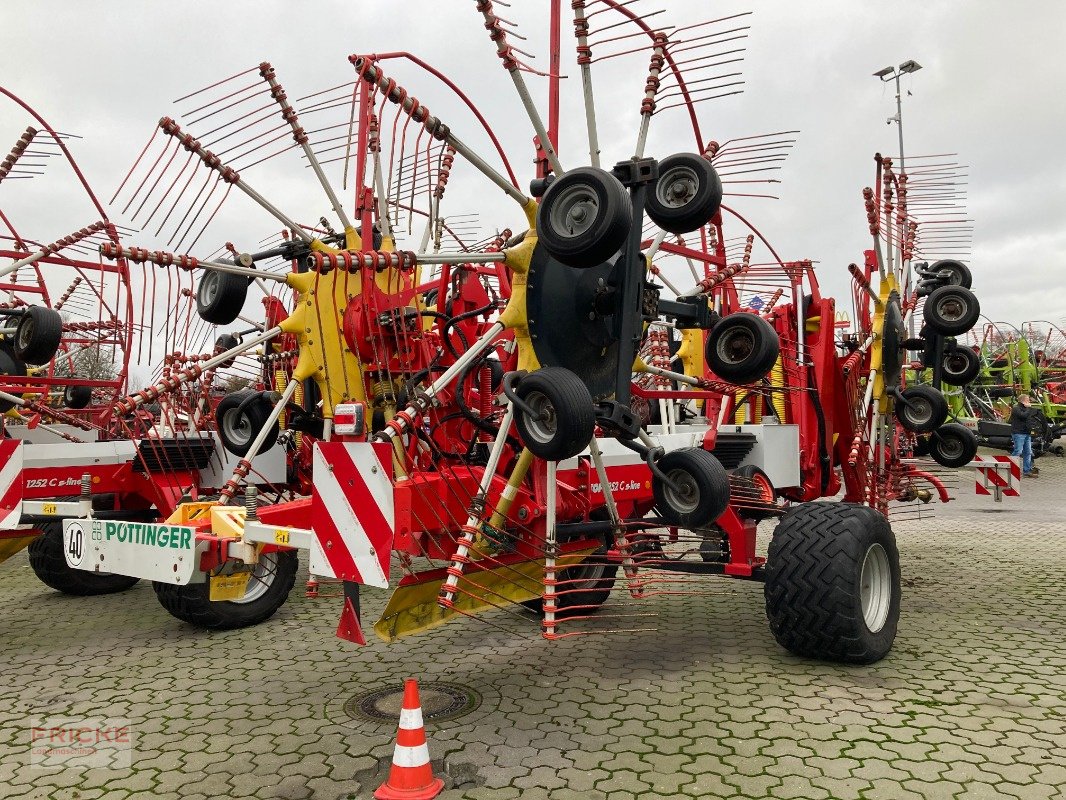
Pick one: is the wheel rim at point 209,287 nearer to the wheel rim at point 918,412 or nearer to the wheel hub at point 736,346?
the wheel hub at point 736,346

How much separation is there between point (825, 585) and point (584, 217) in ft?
7.48

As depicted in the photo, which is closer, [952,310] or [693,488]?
[693,488]

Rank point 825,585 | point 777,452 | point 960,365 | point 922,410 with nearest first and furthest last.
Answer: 1. point 825,585
2. point 777,452
3. point 922,410
4. point 960,365

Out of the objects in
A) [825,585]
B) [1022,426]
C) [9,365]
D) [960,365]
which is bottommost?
[825,585]

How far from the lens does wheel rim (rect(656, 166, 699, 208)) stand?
3.75m

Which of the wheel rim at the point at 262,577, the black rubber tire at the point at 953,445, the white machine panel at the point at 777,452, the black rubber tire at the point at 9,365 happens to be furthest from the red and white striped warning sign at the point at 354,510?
the black rubber tire at the point at 953,445

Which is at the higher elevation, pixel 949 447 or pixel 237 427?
pixel 237 427

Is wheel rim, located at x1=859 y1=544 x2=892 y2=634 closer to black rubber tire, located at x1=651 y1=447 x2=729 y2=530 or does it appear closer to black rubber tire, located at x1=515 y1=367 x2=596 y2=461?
black rubber tire, located at x1=651 y1=447 x2=729 y2=530

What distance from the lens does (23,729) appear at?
3.77 m

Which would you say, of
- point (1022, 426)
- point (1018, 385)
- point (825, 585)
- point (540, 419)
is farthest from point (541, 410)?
point (1018, 385)

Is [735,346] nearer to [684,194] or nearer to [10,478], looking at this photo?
[684,194]

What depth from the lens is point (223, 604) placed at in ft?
17.7

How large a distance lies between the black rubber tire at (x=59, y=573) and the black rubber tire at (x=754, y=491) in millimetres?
4890

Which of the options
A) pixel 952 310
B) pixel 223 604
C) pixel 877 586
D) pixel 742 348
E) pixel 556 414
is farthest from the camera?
pixel 952 310
